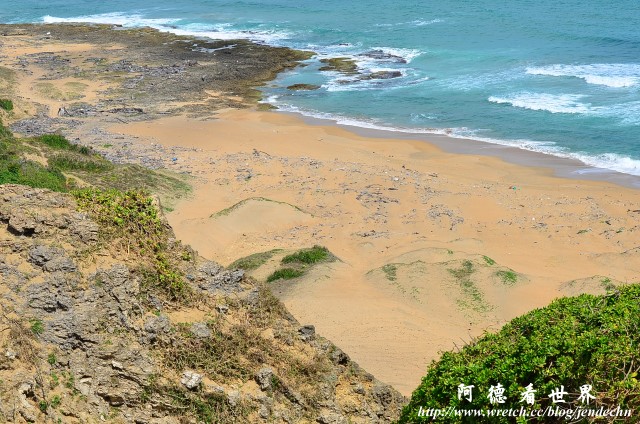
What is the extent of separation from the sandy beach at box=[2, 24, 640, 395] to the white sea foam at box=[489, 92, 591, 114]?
8.11 m

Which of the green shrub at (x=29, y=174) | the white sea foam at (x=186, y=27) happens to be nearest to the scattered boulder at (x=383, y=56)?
the white sea foam at (x=186, y=27)

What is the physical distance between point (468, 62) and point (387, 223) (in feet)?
91.2

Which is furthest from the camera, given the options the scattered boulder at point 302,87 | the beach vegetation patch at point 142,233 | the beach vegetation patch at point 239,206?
the scattered boulder at point 302,87

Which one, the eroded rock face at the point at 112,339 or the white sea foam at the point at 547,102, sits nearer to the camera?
the eroded rock face at the point at 112,339

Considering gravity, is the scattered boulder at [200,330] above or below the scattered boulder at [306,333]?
above

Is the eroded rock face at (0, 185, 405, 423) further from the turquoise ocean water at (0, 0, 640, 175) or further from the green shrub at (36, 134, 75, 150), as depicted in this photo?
the turquoise ocean water at (0, 0, 640, 175)

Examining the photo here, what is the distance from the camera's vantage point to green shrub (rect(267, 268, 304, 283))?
56.3 ft

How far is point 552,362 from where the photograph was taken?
760 centimetres

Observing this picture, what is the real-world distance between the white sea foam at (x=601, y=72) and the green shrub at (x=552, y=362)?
3428cm

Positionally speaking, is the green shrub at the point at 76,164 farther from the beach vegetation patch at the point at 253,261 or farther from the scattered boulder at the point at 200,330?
the scattered boulder at the point at 200,330

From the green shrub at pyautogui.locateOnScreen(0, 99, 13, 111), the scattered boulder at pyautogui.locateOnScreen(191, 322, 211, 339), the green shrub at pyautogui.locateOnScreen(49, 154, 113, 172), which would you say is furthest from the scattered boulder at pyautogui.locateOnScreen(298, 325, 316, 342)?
the green shrub at pyautogui.locateOnScreen(0, 99, 13, 111)

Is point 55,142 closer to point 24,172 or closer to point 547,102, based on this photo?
point 24,172

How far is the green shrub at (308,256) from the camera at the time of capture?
59.6 feet

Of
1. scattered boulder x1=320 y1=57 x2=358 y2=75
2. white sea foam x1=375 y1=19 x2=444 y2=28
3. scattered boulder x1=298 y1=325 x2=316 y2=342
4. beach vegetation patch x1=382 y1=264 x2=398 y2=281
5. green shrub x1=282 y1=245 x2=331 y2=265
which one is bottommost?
beach vegetation patch x1=382 y1=264 x2=398 y2=281
